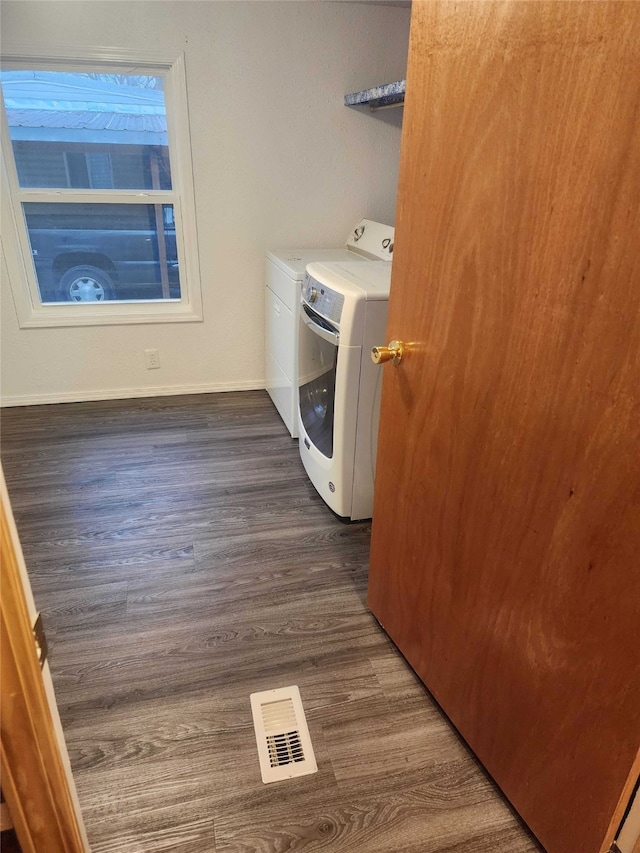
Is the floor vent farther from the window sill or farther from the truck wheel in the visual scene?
the truck wheel

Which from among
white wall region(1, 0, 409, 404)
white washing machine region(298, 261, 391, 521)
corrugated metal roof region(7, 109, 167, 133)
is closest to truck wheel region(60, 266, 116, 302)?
white wall region(1, 0, 409, 404)

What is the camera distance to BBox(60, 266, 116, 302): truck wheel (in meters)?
3.19

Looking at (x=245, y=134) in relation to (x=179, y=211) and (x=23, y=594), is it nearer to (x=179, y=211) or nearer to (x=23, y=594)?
(x=179, y=211)

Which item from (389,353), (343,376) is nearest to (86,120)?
(343,376)

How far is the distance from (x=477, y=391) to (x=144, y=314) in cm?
258

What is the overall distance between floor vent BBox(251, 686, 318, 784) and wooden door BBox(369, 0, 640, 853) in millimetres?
408

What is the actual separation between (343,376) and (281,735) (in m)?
1.15

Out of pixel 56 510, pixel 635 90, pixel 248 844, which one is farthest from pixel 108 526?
pixel 635 90

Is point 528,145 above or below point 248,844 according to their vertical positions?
above

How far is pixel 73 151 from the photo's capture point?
9.56 feet

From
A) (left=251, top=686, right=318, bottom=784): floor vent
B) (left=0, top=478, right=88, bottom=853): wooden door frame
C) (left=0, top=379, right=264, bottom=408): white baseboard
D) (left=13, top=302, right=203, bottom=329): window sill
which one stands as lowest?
(left=251, top=686, right=318, bottom=784): floor vent

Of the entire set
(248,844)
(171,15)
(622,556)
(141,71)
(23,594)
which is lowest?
(248,844)

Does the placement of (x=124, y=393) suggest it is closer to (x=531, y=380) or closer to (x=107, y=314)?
(x=107, y=314)

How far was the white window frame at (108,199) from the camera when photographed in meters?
2.70
